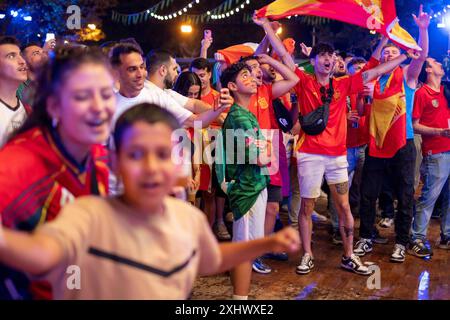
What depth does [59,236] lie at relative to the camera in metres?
1.61

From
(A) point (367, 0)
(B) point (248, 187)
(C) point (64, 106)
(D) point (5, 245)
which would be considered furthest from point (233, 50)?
(D) point (5, 245)

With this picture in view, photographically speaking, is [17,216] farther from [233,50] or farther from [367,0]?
[233,50]

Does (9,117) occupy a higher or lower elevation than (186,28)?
lower

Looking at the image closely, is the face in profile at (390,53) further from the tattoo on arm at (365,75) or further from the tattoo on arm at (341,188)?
the tattoo on arm at (341,188)

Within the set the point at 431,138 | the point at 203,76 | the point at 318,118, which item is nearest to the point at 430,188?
the point at 431,138

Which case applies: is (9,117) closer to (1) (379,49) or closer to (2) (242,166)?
(2) (242,166)

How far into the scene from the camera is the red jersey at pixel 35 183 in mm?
1859

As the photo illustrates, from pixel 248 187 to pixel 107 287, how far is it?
2.85 m

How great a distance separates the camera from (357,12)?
571 cm

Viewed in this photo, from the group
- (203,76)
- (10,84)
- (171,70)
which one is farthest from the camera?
(203,76)

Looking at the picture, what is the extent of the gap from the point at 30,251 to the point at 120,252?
31 cm

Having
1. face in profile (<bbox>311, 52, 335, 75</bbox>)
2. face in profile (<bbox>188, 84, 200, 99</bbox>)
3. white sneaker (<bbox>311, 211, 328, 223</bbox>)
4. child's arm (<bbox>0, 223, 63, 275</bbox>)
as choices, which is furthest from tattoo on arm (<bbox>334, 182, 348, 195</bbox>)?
child's arm (<bbox>0, 223, 63, 275</bbox>)

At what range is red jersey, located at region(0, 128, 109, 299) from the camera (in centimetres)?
186

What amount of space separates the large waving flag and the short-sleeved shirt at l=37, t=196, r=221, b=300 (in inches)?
160
